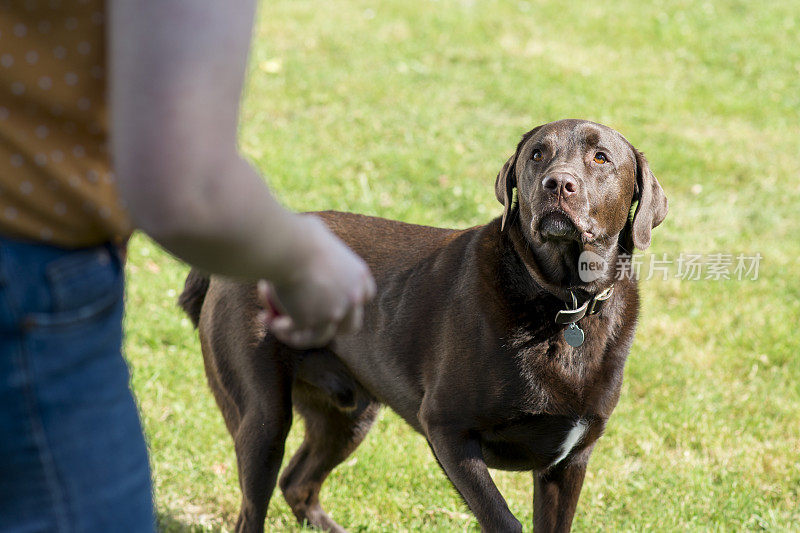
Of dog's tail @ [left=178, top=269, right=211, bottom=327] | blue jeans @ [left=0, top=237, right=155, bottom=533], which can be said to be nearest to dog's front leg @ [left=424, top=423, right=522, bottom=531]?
dog's tail @ [left=178, top=269, right=211, bottom=327]

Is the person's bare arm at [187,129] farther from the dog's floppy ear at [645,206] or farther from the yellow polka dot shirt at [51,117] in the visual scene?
the dog's floppy ear at [645,206]

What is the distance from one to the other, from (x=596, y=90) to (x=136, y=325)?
16.7 feet

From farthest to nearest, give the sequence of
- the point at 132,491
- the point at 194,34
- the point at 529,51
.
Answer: the point at 529,51, the point at 132,491, the point at 194,34

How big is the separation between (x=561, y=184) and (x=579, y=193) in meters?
0.07

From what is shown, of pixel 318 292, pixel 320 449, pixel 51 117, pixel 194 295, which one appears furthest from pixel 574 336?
pixel 51 117

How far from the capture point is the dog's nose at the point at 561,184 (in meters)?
3.03

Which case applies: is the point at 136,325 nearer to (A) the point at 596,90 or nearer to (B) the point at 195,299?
(B) the point at 195,299

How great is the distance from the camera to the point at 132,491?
129 centimetres

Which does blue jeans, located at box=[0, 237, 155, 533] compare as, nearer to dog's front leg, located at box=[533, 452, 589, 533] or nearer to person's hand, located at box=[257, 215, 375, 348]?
person's hand, located at box=[257, 215, 375, 348]

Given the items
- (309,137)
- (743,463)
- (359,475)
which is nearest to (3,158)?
(359,475)

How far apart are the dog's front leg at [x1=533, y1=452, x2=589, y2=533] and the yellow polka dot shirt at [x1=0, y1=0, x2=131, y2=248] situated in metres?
2.45

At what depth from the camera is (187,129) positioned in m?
0.98

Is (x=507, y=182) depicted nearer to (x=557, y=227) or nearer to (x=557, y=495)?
(x=557, y=227)

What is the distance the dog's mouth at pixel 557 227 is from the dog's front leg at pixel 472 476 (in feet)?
2.28
